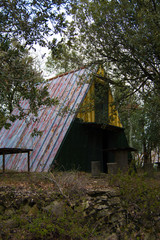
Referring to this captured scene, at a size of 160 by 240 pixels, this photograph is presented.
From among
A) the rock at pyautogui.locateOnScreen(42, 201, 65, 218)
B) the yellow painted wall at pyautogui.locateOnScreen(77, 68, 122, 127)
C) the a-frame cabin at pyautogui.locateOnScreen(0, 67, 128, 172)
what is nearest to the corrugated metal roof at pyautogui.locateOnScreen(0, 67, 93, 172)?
the a-frame cabin at pyautogui.locateOnScreen(0, 67, 128, 172)

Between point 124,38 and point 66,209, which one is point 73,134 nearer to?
point 124,38

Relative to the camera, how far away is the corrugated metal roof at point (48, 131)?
38.9 ft

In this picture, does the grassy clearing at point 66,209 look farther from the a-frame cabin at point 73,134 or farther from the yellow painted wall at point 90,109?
the yellow painted wall at point 90,109

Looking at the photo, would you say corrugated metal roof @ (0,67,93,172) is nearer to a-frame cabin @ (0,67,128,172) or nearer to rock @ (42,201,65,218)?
a-frame cabin @ (0,67,128,172)

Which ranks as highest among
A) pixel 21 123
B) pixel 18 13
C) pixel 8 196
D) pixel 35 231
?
pixel 18 13

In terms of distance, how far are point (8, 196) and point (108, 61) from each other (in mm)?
7174

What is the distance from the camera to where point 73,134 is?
12602 mm

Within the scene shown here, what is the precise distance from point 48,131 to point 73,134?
1.25 metres

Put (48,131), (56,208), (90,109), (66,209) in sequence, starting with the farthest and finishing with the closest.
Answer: (48,131)
(90,109)
(56,208)
(66,209)

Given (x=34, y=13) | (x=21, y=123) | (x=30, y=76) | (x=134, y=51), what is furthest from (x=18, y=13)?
(x=21, y=123)

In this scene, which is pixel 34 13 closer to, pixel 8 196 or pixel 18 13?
pixel 18 13

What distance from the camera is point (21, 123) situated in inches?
600

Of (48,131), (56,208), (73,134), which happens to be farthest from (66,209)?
(48,131)

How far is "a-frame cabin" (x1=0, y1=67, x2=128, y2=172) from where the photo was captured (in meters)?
11.9
